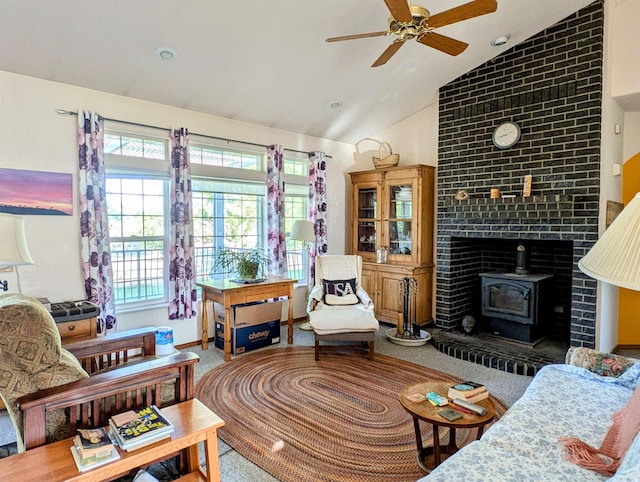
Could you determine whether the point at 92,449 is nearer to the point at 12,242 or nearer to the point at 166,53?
the point at 12,242

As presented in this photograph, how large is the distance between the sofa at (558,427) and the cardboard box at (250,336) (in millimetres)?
2743

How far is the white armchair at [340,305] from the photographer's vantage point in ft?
12.8

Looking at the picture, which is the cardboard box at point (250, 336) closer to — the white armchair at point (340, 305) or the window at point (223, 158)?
the white armchair at point (340, 305)

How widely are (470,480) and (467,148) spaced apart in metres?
3.94

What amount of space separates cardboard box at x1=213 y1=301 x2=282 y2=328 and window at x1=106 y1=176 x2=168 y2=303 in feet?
2.18

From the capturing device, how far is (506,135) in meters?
4.22

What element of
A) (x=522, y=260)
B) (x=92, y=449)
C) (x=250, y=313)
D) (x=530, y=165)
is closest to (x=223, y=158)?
(x=250, y=313)

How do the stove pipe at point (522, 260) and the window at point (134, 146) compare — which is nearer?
the window at point (134, 146)

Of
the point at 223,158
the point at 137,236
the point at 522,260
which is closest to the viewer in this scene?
the point at 137,236

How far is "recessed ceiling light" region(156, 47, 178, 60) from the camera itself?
3.20 metres

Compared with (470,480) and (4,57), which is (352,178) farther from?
(470,480)

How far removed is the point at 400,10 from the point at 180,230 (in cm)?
290

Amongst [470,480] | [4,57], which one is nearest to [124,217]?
[4,57]

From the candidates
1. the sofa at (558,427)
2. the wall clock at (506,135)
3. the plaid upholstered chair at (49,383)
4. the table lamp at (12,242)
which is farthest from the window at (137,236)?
the wall clock at (506,135)
